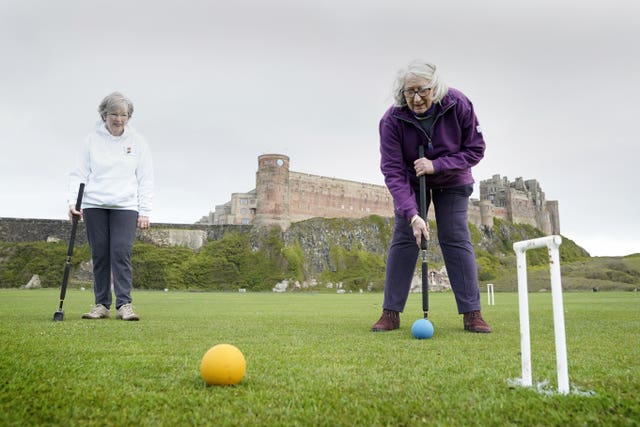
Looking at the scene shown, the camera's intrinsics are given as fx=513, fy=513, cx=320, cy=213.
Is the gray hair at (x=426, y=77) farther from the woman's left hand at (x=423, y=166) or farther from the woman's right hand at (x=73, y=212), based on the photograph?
the woman's right hand at (x=73, y=212)

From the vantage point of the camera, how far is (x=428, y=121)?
4.89m

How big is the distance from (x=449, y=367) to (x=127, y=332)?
116 inches

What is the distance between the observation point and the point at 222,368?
2.27 metres

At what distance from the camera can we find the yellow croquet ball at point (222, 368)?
7.45 feet

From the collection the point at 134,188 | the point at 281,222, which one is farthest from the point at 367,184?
the point at 134,188

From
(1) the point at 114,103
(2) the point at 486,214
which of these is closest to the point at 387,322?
(1) the point at 114,103

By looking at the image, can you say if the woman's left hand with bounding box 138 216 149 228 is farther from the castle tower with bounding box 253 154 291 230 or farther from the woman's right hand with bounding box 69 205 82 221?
the castle tower with bounding box 253 154 291 230

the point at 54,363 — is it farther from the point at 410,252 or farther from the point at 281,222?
the point at 281,222

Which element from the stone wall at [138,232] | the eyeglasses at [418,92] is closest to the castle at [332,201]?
the stone wall at [138,232]

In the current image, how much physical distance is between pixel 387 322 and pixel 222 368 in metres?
2.92

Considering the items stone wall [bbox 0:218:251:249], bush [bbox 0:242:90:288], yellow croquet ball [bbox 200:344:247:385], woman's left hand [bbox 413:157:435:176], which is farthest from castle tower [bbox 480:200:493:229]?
yellow croquet ball [bbox 200:344:247:385]

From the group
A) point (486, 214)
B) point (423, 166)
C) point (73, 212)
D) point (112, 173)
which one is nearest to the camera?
point (423, 166)

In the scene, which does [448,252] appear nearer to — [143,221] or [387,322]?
[387,322]

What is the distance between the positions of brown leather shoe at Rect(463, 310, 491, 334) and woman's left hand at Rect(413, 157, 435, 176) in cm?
138
